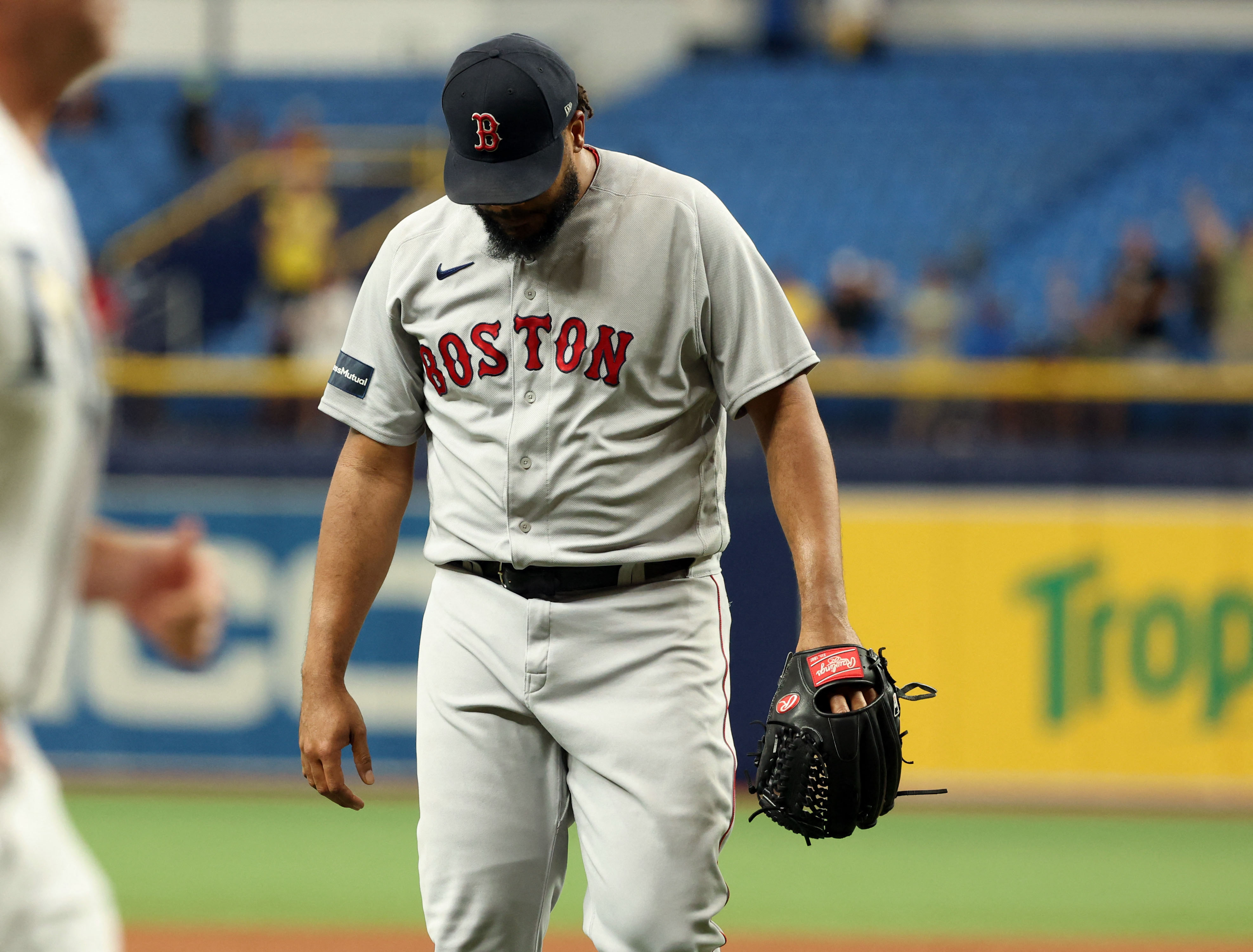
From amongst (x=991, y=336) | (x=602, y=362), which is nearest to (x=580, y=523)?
(x=602, y=362)

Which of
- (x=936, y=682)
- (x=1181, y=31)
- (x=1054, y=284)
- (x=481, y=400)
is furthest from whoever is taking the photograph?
(x=1181, y=31)

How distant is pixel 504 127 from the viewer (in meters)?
2.85

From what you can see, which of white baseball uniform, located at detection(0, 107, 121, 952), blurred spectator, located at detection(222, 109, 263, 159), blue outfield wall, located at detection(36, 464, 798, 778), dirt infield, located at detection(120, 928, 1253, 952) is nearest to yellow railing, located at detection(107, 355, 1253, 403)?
blue outfield wall, located at detection(36, 464, 798, 778)

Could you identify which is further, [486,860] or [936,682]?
[936,682]

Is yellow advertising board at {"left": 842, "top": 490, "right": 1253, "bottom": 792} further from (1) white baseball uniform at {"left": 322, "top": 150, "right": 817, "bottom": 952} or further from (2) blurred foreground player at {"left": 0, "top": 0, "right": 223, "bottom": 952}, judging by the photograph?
(2) blurred foreground player at {"left": 0, "top": 0, "right": 223, "bottom": 952}

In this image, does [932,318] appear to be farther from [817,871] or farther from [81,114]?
[81,114]

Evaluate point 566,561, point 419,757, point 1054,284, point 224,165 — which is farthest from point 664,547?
point 224,165

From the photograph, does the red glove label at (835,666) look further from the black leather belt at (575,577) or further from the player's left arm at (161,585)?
the player's left arm at (161,585)

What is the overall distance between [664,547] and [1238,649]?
197 inches

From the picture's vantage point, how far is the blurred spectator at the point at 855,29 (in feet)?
→ 58.3

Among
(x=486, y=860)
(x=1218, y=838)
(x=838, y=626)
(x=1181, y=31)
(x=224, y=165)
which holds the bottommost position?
(x=1218, y=838)

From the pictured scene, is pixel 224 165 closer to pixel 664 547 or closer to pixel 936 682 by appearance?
pixel 936 682

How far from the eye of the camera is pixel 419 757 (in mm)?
3152

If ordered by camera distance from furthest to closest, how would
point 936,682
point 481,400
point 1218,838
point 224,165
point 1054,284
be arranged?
1. point 224,165
2. point 1054,284
3. point 936,682
4. point 1218,838
5. point 481,400
